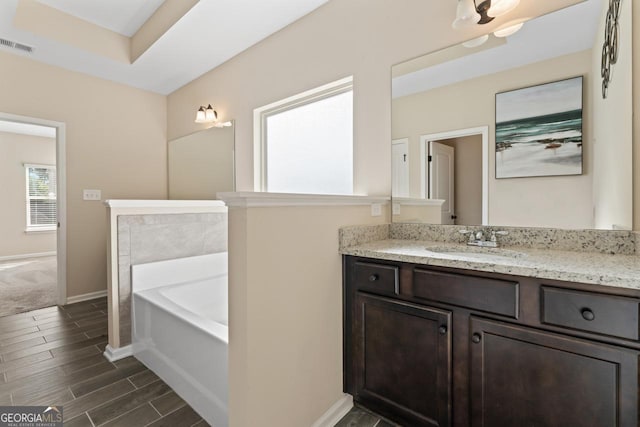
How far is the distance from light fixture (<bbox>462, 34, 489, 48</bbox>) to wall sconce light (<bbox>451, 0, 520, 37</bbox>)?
69 millimetres

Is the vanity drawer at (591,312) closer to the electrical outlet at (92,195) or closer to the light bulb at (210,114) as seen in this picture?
the light bulb at (210,114)

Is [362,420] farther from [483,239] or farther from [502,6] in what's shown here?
[502,6]

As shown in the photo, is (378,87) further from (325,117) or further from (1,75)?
(1,75)

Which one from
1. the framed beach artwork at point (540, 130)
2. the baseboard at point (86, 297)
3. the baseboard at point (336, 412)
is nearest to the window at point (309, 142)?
the framed beach artwork at point (540, 130)

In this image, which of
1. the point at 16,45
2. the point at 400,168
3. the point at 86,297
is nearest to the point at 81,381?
the point at 86,297

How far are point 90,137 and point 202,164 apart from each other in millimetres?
1299

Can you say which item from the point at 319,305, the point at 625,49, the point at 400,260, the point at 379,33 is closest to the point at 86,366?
the point at 319,305

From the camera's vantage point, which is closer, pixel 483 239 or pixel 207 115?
pixel 483 239

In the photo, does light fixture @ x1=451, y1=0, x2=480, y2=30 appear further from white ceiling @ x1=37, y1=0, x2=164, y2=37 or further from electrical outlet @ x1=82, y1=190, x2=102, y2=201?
electrical outlet @ x1=82, y1=190, x2=102, y2=201

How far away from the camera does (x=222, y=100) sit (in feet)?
10.4

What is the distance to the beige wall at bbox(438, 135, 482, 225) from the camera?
1.67 m

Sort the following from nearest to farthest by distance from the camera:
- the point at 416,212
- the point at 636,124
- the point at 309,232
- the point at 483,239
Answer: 1. the point at 636,124
2. the point at 309,232
3. the point at 483,239
4. the point at 416,212

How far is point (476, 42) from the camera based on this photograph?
1.60 m

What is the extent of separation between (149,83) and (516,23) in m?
3.81
